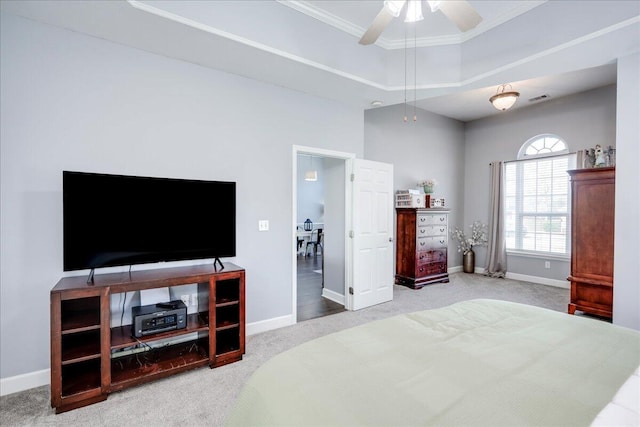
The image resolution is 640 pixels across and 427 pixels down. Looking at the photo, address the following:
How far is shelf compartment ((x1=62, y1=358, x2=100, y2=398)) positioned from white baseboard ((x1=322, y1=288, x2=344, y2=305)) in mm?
2834

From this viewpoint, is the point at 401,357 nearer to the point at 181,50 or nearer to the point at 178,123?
the point at 178,123

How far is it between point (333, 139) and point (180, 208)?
2.10 metres

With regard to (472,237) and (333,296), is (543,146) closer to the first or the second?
(472,237)

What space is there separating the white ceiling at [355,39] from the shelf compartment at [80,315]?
212 cm

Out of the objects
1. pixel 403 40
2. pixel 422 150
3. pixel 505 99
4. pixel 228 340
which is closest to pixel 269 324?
pixel 228 340

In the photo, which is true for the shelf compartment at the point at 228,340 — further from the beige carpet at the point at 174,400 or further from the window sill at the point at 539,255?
the window sill at the point at 539,255

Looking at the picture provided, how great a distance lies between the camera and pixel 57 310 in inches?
76.9

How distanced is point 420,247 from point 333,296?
1745 mm

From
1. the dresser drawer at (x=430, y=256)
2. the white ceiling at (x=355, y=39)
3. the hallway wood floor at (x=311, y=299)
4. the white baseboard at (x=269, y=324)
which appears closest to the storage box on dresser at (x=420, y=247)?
the dresser drawer at (x=430, y=256)

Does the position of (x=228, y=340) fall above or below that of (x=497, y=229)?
below

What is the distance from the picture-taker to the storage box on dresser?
5012 mm

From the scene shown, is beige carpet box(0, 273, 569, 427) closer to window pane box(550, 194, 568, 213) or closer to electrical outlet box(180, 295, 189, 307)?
electrical outlet box(180, 295, 189, 307)

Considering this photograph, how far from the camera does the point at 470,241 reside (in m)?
6.16

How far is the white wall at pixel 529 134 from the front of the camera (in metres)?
4.60
